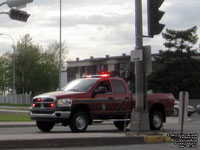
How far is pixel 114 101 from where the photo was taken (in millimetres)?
17109

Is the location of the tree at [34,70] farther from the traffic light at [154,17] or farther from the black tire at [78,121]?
the traffic light at [154,17]

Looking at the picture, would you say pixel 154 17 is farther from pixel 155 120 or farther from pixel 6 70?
pixel 6 70

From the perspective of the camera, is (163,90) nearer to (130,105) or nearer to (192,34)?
(192,34)

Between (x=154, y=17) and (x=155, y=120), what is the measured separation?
6.18 m

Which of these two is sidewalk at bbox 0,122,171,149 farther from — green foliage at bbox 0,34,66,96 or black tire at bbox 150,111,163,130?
green foliage at bbox 0,34,66,96

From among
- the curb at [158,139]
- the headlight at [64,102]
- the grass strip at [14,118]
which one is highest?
the headlight at [64,102]

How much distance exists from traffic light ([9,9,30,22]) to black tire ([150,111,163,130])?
6.89 meters

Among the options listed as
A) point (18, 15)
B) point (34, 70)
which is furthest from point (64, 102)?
point (34, 70)

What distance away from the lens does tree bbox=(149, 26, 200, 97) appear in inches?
2334

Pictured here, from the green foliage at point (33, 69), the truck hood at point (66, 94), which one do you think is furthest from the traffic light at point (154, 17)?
the green foliage at point (33, 69)

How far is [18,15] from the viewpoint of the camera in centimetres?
1948

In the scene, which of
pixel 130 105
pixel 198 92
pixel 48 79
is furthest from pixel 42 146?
pixel 48 79

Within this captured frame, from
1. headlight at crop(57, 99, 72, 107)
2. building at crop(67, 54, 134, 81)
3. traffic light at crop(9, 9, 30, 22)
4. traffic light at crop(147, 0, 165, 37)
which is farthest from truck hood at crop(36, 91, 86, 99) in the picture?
building at crop(67, 54, 134, 81)

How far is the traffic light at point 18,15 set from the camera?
63.7 feet
